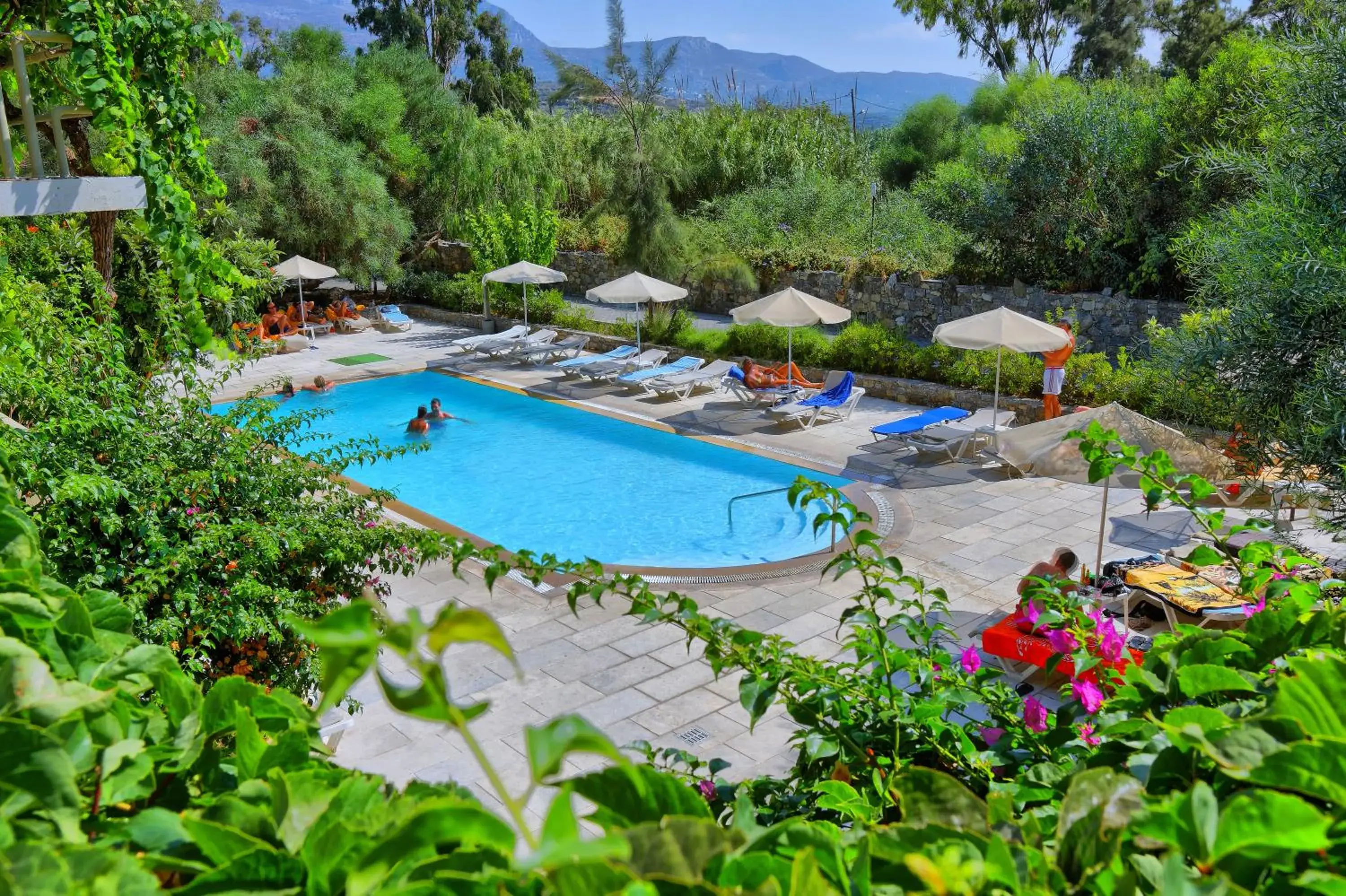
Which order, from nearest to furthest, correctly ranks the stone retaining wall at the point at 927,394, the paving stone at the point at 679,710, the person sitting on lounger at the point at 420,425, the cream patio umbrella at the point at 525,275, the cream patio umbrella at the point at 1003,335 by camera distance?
the paving stone at the point at 679,710
the cream patio umbrella at the point at 1003,335
the stone retaining wall at the point at 927,394
the person sitting on lounger at the point at 420,425
the cream patio umbrella at the point at 525,275

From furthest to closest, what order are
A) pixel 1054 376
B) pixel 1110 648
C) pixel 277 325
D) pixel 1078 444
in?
pixel 277 325
pixel 1054 376
pixel 1078 444
pixel 1110 648

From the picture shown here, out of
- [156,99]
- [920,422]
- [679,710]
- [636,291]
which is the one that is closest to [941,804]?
[156,99]

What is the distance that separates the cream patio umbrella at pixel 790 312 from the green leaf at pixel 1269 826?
1301cm

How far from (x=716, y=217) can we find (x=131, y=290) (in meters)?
19.0

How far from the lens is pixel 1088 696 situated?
6.89 ft

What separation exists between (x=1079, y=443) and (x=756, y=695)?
24.0 feet

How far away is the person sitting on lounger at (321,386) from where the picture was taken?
16.7m

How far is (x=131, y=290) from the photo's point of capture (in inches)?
337

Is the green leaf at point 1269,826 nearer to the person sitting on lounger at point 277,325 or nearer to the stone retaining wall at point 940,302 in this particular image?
the stone retaining wall at point 940,302

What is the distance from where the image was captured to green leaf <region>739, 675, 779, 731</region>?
6.40ft

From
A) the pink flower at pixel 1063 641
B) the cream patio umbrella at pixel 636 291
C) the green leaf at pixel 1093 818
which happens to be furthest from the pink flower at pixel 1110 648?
the cream patio umbrella at pixel 636 291

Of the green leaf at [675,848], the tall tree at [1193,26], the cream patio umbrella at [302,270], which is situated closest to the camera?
the green leaf at [675,848]

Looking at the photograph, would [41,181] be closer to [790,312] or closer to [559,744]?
[559,744]

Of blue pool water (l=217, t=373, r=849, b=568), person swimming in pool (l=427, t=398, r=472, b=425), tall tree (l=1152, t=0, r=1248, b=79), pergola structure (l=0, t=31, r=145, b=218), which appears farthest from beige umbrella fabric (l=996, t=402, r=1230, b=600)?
tall tree (l=1152, t=0, r=1248, b=79)
